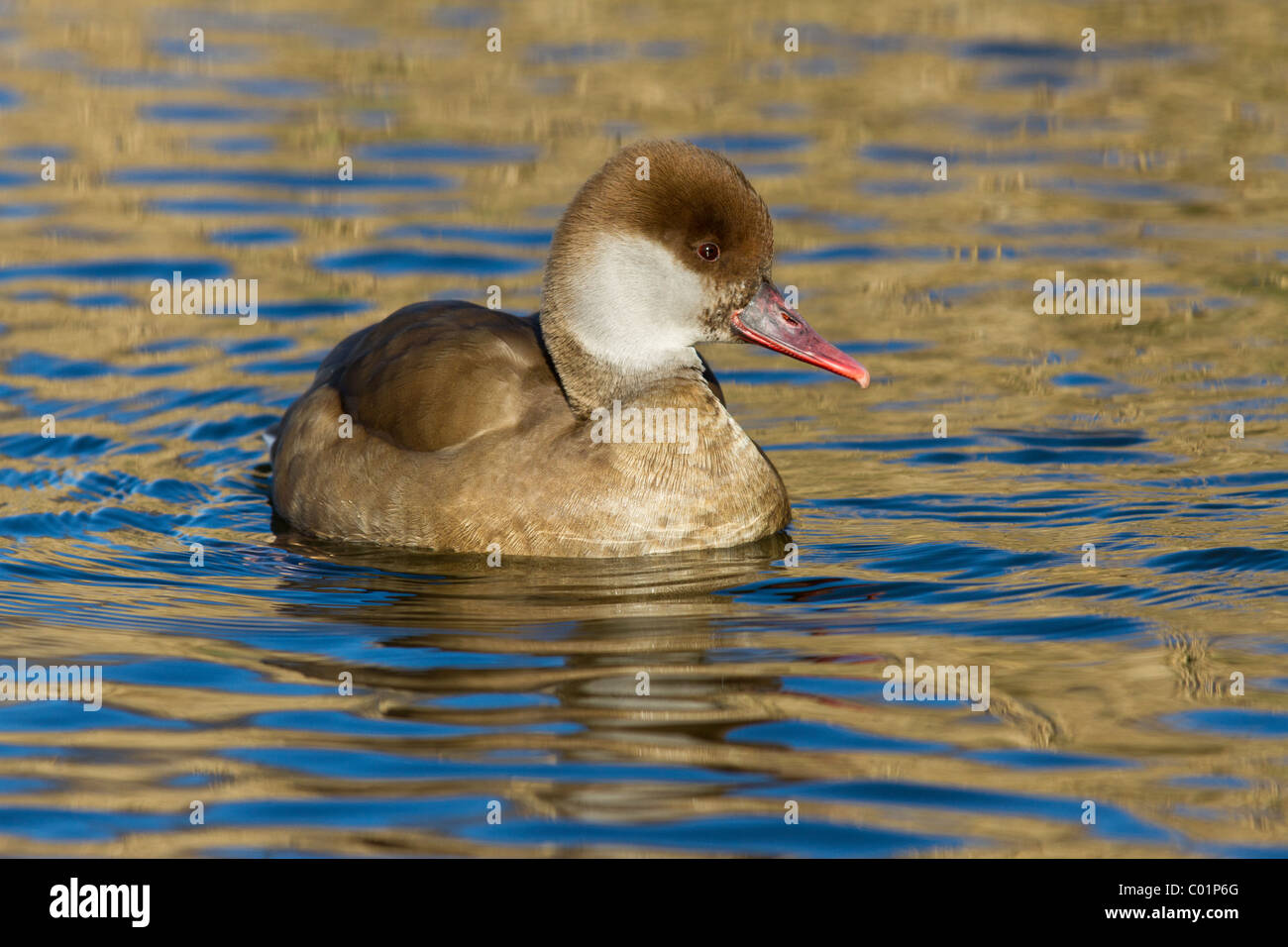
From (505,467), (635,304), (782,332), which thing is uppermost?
(635,304)

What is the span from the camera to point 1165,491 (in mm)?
9109

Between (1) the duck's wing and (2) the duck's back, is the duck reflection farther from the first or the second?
(1) the duck's wing

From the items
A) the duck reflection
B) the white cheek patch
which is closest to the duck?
the white cheek patch

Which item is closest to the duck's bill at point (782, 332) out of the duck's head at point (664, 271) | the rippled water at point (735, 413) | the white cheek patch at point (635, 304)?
the duck's head at point (664, 271)

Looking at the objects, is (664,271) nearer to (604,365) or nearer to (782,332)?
(604,365)

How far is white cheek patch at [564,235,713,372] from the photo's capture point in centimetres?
838

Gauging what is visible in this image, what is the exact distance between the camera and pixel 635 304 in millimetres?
8492

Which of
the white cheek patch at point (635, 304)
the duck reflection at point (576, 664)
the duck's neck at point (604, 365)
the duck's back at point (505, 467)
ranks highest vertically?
the white cheek patch at point (635, 304)

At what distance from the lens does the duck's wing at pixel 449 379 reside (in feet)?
28.5

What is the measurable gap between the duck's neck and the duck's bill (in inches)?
12.0

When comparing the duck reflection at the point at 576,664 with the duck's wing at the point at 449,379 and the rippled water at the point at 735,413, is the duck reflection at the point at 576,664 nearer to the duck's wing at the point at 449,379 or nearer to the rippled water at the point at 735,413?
the rippled water at the point at 735,413

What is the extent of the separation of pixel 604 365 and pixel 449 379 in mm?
691

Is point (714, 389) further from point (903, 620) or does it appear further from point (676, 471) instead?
point (903, 620)

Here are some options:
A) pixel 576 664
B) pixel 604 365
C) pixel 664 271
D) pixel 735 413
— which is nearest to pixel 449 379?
pixel 604 365
